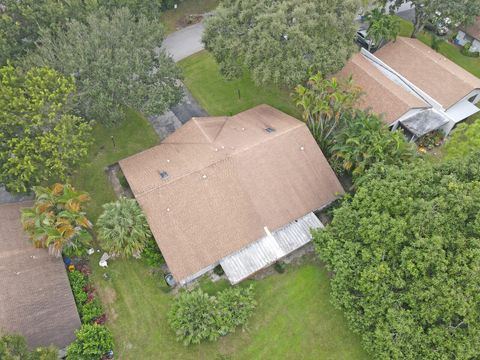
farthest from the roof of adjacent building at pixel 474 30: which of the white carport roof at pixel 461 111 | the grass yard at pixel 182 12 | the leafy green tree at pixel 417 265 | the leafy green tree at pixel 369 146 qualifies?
the grass yard at pixel 182 12

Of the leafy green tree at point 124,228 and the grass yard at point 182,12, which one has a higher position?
the grass yard at point 182,12

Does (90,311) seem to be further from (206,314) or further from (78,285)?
(206,314)

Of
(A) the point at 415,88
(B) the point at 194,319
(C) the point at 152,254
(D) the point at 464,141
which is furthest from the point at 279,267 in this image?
(A) the point at 415,88

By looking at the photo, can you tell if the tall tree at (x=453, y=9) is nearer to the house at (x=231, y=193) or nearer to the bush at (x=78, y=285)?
the house at (x=231, y=193)

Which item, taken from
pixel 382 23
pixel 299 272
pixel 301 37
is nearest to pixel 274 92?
pixel 301 37

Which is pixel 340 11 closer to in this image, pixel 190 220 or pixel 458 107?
pixel 458 107

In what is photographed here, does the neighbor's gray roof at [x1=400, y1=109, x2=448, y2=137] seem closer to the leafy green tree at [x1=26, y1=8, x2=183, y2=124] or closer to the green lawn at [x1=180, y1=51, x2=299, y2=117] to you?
the green lawn at [x1=180, y1=51, x2=299, y2=117]
